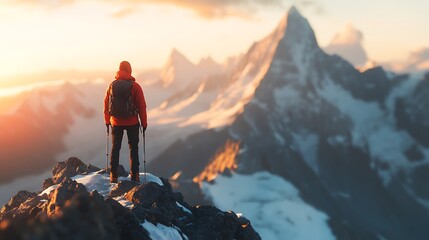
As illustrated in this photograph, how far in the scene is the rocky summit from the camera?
36.4 feet

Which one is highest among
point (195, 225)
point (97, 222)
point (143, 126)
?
point (97, 222)

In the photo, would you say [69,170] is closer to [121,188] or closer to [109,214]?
[121,188]

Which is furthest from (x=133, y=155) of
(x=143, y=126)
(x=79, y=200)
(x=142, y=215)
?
(x=79, y=200)

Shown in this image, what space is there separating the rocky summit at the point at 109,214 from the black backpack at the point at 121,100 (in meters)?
3.82

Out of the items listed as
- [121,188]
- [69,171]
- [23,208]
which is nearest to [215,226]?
[121,188]

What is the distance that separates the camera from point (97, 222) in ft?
37.7

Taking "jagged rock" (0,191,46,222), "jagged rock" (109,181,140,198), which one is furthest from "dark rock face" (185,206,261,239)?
"jagged rock" (0,191,46,222)

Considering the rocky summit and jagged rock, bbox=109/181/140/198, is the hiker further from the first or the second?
the rocky summit

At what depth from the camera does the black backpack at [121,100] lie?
76.4 feet

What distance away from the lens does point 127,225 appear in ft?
65.0

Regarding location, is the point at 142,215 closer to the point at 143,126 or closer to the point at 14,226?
the point at 143,126

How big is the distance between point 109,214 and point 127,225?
7624mm

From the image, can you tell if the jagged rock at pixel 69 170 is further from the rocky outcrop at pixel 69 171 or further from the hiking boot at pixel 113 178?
the hiking boot at pixel 113 178

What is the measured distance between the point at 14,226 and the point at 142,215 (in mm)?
12830
